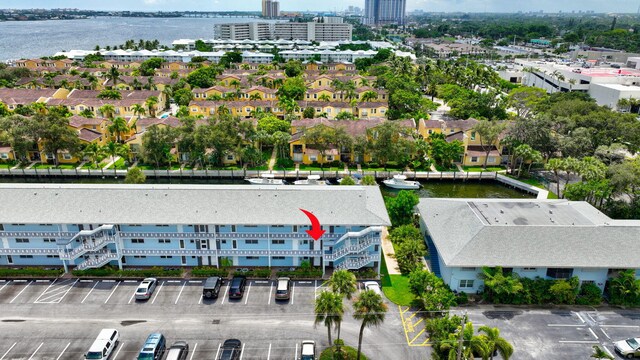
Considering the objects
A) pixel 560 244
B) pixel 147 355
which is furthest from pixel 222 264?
pixel 560 244

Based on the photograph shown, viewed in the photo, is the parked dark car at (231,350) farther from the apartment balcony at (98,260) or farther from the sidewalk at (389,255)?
the sidewalk at (389,255)

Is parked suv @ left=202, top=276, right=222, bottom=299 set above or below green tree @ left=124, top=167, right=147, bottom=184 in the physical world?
below

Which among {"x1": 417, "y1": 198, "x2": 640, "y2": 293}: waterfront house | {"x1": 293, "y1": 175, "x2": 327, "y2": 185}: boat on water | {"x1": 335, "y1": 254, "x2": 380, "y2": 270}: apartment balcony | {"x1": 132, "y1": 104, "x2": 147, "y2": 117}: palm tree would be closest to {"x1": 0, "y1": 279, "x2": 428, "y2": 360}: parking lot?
{"x1": 335, "y1": 254, "x2": 380, "y2": 270}: apartment balcony

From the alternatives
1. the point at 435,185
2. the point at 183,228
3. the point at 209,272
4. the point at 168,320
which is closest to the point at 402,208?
the point at 209,272

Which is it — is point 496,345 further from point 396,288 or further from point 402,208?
point 402,208

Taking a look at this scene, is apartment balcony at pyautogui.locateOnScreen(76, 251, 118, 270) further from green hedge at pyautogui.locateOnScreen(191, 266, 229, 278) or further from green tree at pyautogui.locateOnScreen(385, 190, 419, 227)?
green tree at pyautogui.locateOnScreen(385, 190, 419, 227)

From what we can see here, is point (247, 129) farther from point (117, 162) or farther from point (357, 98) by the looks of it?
point (357, 98)

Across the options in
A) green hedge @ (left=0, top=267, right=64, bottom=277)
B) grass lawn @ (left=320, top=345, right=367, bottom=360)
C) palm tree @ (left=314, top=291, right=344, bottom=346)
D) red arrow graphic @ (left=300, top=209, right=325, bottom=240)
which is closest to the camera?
palm tree @ (left=314, top=291, right=344, bottom=346)
